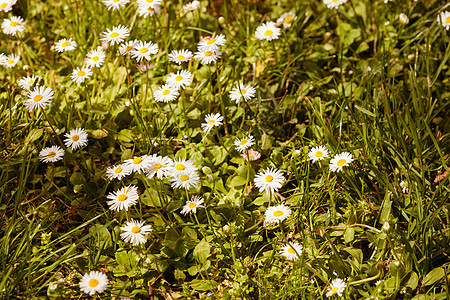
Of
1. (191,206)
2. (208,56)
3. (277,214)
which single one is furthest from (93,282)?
(208,56)

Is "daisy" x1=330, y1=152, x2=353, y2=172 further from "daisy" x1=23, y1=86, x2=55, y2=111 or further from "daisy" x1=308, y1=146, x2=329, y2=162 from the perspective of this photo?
"daisy" x1=23, y1=86, x2=55, y2=111

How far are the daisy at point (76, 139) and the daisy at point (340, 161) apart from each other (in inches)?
50.3

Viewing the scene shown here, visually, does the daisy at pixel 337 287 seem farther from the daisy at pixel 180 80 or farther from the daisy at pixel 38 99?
the daisy at pixel 38 99

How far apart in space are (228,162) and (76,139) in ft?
2.82

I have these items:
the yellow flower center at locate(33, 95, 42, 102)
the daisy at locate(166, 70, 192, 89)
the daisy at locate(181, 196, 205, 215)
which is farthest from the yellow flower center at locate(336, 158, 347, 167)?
the yellow flower center at locate(33, 95, 42, 102)

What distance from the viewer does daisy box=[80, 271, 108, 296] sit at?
73.3 inches

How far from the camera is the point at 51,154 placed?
2.46 m

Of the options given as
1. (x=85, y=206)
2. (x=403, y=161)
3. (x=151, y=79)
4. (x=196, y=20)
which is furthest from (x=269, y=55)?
(x=85, y=206)

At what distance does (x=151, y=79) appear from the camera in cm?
310

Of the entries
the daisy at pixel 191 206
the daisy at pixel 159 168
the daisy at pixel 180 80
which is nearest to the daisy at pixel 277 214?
the daisy at pixel 191 206

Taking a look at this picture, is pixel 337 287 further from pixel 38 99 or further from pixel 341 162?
pixel 38 99

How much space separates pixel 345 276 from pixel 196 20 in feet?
7.01

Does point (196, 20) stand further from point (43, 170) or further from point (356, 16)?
point (43, 170)

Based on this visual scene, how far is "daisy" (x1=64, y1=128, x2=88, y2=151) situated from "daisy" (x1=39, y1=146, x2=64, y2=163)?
0.06 meters
